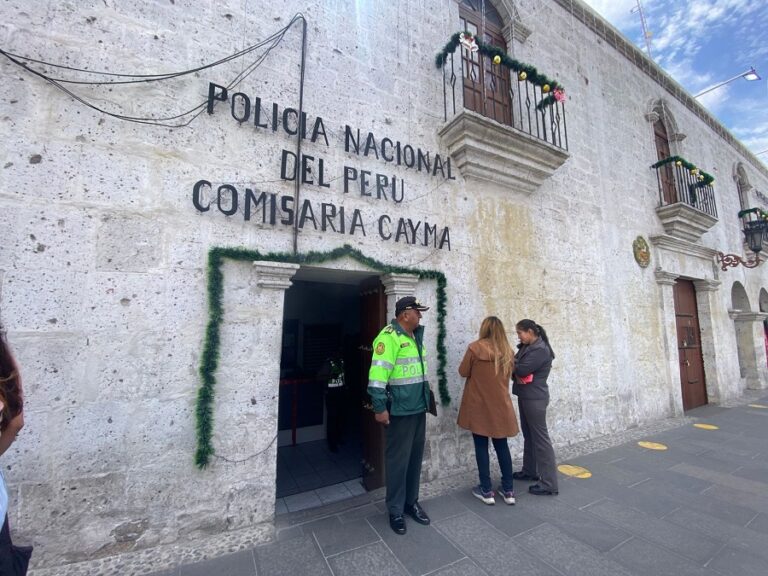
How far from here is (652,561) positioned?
2.37 meters

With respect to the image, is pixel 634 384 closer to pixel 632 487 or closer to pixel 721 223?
pixel 632 487

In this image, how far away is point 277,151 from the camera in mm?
3203

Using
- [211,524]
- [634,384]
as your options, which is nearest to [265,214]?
[211,524]

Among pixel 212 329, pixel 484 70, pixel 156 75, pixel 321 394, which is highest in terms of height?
pixel 484 70

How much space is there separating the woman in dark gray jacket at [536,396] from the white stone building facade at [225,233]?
70 centimetres

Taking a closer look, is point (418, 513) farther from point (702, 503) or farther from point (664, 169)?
point (664, 169)

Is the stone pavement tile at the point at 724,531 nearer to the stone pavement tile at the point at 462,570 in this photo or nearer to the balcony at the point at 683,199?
the stone pavement tile at the point at 462,570

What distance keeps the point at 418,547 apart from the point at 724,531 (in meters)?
2.46

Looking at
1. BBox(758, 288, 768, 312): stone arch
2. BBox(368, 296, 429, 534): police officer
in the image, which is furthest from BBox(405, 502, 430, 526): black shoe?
BBox(758, 288, 768, 312): stone arch

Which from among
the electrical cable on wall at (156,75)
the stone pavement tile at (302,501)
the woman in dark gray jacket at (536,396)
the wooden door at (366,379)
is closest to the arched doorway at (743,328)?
the woman in dark gray jacket at (536,396)

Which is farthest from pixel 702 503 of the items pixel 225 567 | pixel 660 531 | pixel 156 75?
pixel 156 75

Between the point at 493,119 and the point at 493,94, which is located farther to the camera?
the point at 493,94

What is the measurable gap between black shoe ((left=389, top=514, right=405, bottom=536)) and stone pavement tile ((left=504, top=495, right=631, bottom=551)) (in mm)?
1165

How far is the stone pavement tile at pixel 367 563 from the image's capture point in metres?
2.27
